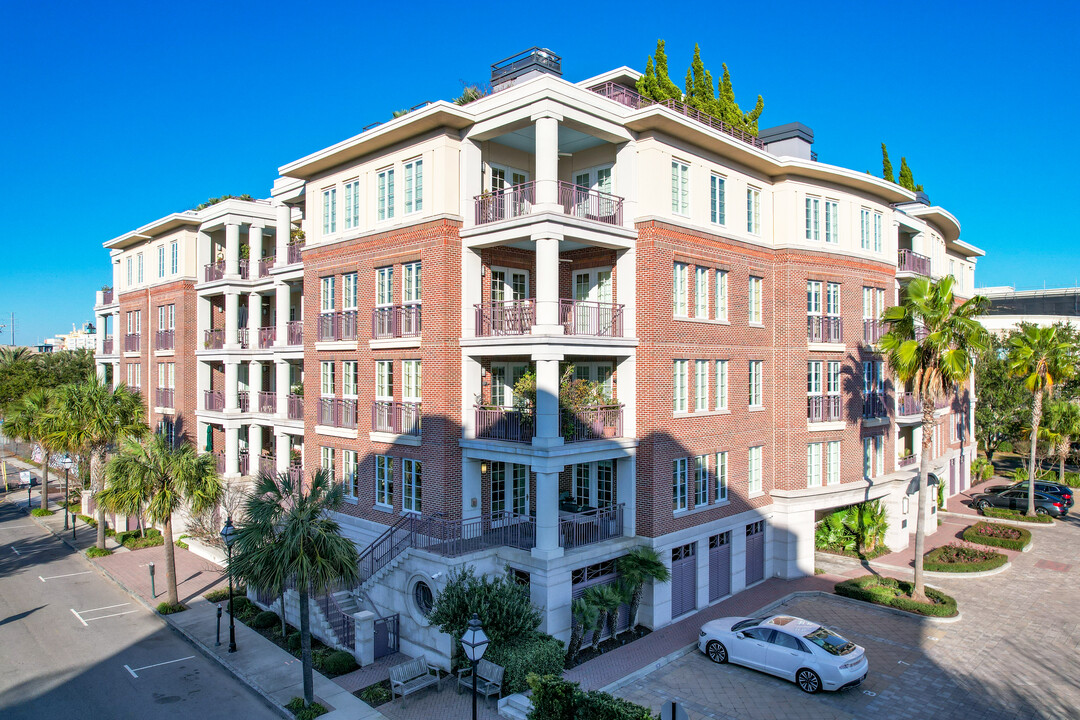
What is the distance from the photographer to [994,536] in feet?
97.7

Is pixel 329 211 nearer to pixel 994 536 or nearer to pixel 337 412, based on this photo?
pixel 337 412

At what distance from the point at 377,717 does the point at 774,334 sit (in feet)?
60.1

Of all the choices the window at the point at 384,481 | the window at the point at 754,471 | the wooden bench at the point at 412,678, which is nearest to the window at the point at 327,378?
the window at the point at 384,481

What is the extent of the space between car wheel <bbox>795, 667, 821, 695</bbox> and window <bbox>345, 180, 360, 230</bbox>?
755 inches

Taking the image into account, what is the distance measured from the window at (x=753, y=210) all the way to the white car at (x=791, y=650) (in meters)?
13.7

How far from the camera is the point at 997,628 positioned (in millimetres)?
20312

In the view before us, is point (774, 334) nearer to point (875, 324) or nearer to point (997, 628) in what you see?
point (875, 324)

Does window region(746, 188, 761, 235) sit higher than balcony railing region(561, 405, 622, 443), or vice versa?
window region(746, 188, 761, 235)

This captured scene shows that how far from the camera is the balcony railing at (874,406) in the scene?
89.4ft

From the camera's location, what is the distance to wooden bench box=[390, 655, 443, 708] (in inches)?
651

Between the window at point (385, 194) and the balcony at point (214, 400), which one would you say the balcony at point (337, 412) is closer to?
the window at point (385, 194)

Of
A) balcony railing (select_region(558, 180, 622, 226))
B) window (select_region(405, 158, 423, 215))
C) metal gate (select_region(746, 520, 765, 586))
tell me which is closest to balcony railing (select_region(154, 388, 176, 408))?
window (select_region(405, 158, 423, 215))

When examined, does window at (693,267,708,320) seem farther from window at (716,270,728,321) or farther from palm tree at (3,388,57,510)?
palm tree at (3,388,57,510)

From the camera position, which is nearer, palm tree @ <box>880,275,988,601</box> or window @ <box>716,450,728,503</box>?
palm tree @ <box>880,275,988,601</box>
